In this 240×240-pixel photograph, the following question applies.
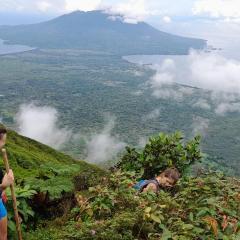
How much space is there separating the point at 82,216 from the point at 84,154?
605ft

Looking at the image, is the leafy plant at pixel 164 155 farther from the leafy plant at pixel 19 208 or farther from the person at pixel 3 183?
the person at pixel 3 183

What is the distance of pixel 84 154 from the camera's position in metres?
192

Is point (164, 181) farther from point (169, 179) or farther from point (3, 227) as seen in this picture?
point (3, 227)

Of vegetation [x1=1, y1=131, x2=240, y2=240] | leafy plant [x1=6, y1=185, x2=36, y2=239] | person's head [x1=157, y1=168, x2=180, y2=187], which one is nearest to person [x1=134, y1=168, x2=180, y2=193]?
person's head [x1=157, y1=168, x2=180, y2=187]

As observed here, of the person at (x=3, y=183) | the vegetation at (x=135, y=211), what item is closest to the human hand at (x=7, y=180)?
the person at (x=3, y=183)

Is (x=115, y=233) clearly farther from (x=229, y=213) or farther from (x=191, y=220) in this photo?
(x=229, y=213)

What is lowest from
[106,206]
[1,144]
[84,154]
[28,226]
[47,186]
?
[84,154]

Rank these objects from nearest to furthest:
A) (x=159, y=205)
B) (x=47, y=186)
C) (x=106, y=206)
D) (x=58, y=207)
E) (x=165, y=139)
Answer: (x=159, y=205)
(x=106, y=206)
(x=47, y=186)
(x=58, y=207)
(x=165, y=139)

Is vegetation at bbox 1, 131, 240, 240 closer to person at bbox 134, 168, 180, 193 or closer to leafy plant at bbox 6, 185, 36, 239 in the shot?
leafy plant at bbox 6, 185, 36, 239

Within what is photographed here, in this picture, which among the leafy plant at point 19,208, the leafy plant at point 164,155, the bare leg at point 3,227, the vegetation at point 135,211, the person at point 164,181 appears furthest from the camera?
the leafy plant at point 164,155

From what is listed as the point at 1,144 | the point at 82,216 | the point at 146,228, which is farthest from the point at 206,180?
the point at 1,144

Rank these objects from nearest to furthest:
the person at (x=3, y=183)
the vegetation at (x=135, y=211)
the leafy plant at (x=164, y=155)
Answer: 1. the vegetation at (x=135, y=211)
2. the person at (x=3, y=183)
3. the leafy plant at (x=164, y=155)

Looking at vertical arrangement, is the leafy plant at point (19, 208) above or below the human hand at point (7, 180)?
below

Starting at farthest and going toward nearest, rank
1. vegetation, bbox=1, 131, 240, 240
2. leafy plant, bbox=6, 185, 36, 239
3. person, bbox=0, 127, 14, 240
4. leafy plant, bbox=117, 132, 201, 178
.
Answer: leafy plant, bbox=117, 132, 201, 178 < leafy plant, bbox=6, 185, 36, 239 < person, bbox=0, 127, 14, 240 < vegetation, bbox=1, 131, 240, 240
